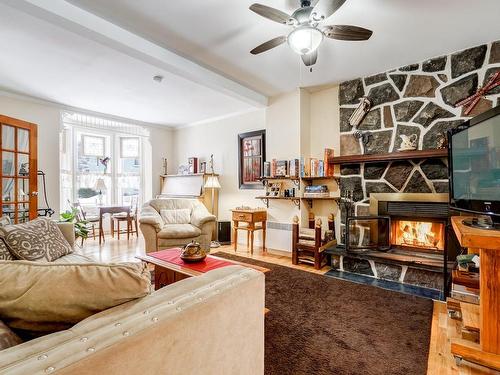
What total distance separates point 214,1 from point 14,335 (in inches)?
89.9

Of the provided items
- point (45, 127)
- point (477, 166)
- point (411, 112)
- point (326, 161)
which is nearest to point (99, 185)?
point (45, 127)

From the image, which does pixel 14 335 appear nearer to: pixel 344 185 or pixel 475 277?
pixel 475 277

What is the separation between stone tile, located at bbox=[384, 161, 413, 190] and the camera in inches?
118

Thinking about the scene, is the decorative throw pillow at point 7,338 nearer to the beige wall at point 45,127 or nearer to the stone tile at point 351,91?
the stone tile at point 351,91

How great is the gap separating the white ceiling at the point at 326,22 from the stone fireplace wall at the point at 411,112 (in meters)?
0.16

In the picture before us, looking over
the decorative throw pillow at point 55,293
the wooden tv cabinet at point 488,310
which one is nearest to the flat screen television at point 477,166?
the wooden tv cabinet at point 488,310

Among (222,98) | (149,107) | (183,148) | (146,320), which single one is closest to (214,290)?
(146,320)

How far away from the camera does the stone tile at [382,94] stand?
3.15 m

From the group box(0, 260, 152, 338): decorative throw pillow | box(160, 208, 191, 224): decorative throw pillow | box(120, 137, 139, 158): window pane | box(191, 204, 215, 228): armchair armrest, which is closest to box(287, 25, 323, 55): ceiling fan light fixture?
box(0, 260, 152, 338): decorative throw pillow

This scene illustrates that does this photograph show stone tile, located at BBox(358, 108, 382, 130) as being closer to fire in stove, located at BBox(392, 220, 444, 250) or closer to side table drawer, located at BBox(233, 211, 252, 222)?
fire in stove, located at BBox(392, 220, 444, 250)

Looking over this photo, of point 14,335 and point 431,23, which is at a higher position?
point 431,23

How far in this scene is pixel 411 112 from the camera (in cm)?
303

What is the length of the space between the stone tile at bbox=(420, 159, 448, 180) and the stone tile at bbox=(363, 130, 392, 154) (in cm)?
46

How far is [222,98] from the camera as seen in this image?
4094 mm
